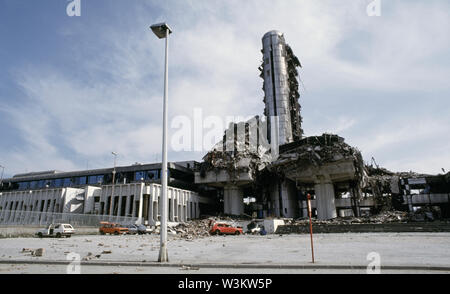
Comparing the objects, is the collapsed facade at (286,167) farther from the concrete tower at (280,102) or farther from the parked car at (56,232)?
the parked car at (56,232)

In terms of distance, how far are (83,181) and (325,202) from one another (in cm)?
5925

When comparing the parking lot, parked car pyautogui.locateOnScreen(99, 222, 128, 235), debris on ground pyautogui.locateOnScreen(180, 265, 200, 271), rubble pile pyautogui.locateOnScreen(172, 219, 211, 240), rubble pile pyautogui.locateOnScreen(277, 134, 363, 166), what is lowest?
rubble pile pyautogui.locateOnScreen(172, 219, 211, 240)

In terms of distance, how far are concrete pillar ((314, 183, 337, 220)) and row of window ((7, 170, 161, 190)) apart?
3631 cm

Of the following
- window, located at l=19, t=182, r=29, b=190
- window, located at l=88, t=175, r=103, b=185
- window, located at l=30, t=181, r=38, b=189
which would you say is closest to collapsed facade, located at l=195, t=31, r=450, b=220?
window, located at l=88, t=175, r=103, b=185

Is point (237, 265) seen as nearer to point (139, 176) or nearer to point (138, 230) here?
point (138, 230)

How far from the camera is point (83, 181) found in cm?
6975

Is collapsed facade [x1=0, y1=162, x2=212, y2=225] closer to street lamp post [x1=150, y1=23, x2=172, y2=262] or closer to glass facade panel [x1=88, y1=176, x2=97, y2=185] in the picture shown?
glass facade panel [x1=88, y1=176, x2=97, y2=185]

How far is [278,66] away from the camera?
72.1 metres

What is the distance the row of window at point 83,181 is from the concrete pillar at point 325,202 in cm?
3631

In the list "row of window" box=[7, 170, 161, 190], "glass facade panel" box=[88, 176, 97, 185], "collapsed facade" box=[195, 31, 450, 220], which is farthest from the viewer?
"glass facade panel" box=[88, 176, 97, 185]

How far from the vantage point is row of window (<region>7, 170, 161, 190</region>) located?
64.2 metres

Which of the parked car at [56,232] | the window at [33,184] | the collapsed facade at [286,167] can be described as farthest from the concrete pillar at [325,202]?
the window at [33,184]

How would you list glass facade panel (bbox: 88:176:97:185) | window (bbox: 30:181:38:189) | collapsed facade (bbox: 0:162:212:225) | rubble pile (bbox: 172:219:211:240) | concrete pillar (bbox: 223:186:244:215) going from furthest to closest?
1. window (bbox: 30:181:38:189)
2. glass facade panel (bbox: 88:176:97:185)
3. concrete pillar (bbox: 223:186:244:215)
4. collapsed facade (bbox: 0:162:212:225)
5. rubble pile (bbox: 172:219:211:240)

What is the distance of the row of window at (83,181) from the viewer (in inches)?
2530
